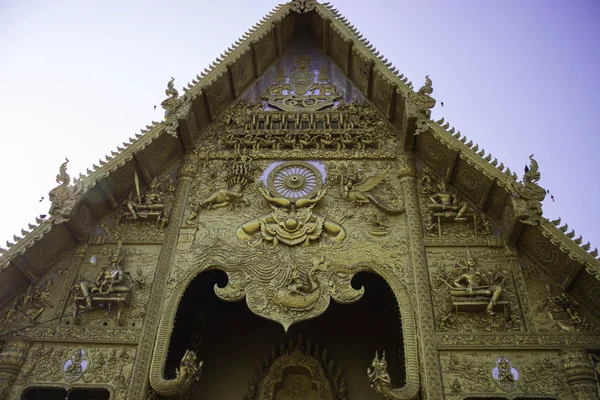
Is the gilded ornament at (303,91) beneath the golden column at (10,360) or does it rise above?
above

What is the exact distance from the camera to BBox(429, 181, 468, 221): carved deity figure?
8.81m

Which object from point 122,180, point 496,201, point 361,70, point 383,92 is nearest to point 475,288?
point 496,201

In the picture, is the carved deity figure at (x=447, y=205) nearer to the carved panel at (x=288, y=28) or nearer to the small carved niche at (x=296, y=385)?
the small carved niche at (x=296, y=385)

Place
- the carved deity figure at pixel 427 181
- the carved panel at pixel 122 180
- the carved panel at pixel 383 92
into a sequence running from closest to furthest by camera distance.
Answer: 1. the carved panel at pixel 122 180
2. the carved deity figure at pixel 427 181
3. the carved panel at pixel 383 92

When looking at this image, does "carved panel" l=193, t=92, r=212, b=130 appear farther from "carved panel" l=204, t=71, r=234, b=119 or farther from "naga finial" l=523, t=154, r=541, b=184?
"naga finial" l=523, t=154, r=541, b=184

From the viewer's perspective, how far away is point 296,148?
10.1 meters

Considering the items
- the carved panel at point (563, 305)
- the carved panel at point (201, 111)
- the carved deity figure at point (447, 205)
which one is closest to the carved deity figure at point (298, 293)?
the carved deity figure at point (447, 205)

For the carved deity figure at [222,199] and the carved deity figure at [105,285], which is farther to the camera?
the carved deity figure at [222,199]

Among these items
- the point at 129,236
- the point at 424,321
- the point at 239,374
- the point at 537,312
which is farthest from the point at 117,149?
the point at 537,312

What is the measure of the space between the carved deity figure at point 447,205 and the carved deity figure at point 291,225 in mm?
1623

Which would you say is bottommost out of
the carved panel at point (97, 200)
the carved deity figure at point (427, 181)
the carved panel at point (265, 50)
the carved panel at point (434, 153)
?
the carved panel at point (97, 200)

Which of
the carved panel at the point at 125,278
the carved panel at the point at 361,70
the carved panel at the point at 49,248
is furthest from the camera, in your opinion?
the carved panel at the point at 361,70

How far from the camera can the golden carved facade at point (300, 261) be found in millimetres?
7367

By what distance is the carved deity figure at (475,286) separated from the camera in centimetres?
769
